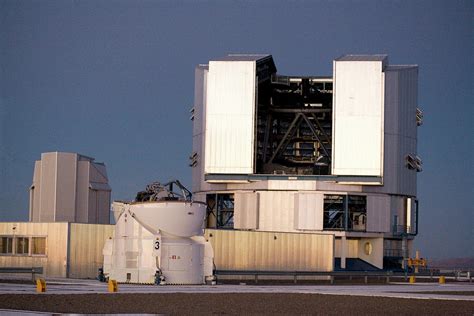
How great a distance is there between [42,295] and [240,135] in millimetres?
43194

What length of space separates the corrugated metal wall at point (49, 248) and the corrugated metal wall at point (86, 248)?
453mm

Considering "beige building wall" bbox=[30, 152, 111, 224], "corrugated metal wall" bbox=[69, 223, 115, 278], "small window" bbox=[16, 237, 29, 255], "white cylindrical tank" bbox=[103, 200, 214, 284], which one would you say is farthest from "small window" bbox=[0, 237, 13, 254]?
"beige building wall" bbox=[30, 152, 111, 224]

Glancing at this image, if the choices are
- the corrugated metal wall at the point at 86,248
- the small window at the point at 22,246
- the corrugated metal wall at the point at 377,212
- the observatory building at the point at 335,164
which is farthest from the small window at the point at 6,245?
the corrugated metal wall at the point at 377,212

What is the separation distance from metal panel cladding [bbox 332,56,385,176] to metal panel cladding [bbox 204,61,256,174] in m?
6.30

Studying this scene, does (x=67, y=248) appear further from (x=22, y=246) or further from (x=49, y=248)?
(x=22, y=246)

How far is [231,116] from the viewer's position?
78625mm

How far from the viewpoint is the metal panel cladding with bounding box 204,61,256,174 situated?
7819 cm

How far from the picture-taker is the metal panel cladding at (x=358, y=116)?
3046 inches

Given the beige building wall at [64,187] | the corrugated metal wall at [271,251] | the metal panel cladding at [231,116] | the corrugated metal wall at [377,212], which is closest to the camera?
the corrugated metal wall at [271,251]

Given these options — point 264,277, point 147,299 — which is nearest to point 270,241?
point 264,277

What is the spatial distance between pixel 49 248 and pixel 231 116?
2631cm

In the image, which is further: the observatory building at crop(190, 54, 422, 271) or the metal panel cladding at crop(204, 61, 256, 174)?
the metal panel cladding at crop(204, 61, 256, 174)

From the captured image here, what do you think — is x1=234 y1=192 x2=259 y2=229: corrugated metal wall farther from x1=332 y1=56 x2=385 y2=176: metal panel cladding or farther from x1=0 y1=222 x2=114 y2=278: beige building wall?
x1=0 y1=222 x2=114 y2=278: beige building wall

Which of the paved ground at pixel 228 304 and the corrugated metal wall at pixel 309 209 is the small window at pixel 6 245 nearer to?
the paved ground at pixel 228 304
